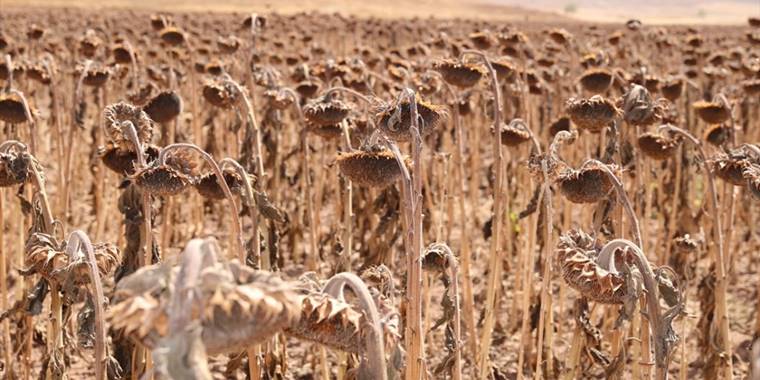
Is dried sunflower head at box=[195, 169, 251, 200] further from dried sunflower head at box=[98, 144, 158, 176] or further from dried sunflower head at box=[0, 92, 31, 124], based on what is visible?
dried sunflower head at box=[0, 92, 31, 124]

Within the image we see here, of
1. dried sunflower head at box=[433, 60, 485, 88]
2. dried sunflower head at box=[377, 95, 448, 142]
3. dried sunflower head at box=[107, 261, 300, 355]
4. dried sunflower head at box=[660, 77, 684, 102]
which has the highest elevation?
dried sunflower head at box=[660, 77, 684, 102]

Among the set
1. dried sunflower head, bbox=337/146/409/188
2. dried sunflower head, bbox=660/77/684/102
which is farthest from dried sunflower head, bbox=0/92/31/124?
dried sunflower head, bbox=660/77/684/102

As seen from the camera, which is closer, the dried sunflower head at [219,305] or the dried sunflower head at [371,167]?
the dried sunflower head at [219,305]

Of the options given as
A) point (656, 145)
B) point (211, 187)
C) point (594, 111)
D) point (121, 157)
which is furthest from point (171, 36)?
point (594, 111)

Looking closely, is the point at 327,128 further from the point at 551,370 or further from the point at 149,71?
the point at 149,71

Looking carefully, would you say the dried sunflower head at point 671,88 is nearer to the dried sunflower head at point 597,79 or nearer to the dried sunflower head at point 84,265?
the dried sunflower head at point 597,79

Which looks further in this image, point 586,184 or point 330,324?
point 586,184

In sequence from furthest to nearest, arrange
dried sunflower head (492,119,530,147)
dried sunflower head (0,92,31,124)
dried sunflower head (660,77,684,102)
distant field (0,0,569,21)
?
distant field (0,0,569,21) → dried sunflower head (660,77,684,102) → dried sunflower head (492,119,530,147) → dried sunflower head (0,92,31,124)

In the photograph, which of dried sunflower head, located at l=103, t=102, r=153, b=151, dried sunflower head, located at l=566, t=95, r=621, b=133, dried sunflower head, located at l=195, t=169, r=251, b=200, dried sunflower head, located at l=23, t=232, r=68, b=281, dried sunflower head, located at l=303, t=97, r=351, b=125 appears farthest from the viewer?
dried sunflower head, located at l=303, t=97, r=351, b=125

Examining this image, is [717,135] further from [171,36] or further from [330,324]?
[330,324]

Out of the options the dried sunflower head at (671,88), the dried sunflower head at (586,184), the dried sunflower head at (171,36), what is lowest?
the dried sunflower head at (586,184)

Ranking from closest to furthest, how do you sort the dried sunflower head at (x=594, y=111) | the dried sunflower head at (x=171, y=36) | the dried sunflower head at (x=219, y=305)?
the dried sunflower head at (x=219, y=305) → the dried sunflower head at (x=594, y=111) → the dried sunflower head at (x=171, y=36)

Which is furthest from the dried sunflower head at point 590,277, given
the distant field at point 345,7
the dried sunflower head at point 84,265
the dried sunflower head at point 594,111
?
the distant field at point 345,7

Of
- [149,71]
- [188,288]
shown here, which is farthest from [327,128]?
[149,71]
